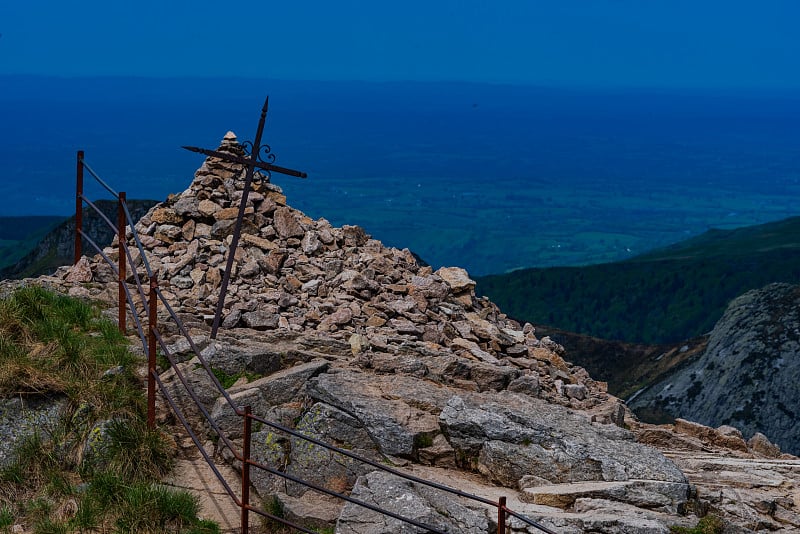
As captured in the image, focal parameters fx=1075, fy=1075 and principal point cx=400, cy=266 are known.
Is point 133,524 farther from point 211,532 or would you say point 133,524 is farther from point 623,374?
point 623,374

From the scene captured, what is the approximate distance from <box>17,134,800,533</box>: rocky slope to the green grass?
893mm

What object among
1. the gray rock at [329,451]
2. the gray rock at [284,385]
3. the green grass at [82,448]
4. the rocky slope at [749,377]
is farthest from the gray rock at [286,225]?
the rocky slope at [749,377]

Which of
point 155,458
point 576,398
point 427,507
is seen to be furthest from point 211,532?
point 576,398

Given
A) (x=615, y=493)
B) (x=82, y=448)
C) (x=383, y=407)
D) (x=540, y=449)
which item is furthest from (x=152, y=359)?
(x=615, y=493)

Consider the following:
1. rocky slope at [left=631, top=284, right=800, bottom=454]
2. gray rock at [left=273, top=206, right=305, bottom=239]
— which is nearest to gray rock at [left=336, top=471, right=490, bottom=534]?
gray rock at [left=273, top=206, right=305, bottom=239]

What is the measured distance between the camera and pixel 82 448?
39.8 ft

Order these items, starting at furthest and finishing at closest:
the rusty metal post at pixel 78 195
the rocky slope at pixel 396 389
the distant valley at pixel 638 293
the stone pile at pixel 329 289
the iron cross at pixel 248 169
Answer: the distant valley at pixel 638 293 < the rusty metal post at pixel 78 195 < the stone pile at pixel 329 289 < the iron cross at pixel 248 169 < the rocky slope at pixel 396 389

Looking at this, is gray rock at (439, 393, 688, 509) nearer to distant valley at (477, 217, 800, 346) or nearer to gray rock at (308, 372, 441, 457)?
gray rock at (308, 372, 441, 457)

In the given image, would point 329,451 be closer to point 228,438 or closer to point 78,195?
point 228,438

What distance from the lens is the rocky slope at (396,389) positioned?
37.4 feet

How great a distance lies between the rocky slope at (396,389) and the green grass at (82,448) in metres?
0.89

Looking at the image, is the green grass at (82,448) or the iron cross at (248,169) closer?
the green grass at (82,448)

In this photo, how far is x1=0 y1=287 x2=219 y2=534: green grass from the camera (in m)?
11.2

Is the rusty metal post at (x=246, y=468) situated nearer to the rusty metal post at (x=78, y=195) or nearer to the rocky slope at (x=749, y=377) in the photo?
the rusty metal post at (x=78, y=195)
